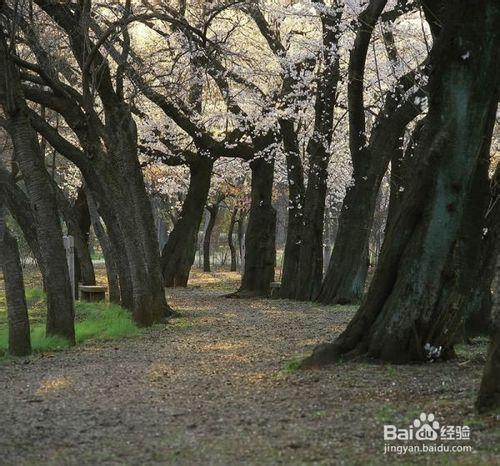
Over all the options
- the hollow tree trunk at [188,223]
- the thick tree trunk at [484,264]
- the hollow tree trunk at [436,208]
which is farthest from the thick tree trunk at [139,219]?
the hollow tree trunk at [188,223]

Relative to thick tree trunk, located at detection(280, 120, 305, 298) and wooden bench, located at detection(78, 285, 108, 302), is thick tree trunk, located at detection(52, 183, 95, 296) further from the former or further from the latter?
thick tree trunk, located at detection(280, 120, 305, 298)

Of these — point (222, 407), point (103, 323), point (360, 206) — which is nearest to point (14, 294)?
point (103, 323)

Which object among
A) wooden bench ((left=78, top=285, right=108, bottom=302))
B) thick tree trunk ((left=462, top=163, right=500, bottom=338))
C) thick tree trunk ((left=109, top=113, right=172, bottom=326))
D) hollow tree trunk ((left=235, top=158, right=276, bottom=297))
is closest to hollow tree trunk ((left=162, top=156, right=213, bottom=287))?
hollow tree trunk ((left=235, top=158, right=276, bottom=297))

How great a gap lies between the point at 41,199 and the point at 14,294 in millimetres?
1336

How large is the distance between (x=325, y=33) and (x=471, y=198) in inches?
437

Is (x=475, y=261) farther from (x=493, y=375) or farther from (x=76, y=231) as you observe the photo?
(x=76, y=231)

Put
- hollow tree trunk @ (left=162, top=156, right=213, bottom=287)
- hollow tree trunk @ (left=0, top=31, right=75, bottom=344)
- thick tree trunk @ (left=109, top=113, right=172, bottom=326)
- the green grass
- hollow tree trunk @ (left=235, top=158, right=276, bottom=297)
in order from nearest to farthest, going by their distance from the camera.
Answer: hollow tree trunk @ (left=0, top=31, right=75, bottom=344), the green grass, thick tree trunk @ (left=109, top=113, right=172, bottom=326), hollow tree trunk @ (left=235, top=158, right=276, bottom=297), hollow tree trunk @ (left=162, top=156, right=213, bottom=287)

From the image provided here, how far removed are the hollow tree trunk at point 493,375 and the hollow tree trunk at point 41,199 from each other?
22.7 ft

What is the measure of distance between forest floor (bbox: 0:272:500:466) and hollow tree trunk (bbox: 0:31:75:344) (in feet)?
2.44

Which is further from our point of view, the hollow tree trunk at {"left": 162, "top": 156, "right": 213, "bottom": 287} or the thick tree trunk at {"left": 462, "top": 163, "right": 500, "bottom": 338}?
the hollow tree trunk at {"left": 162, "top": 156, "right": 213, "bottom": 287}

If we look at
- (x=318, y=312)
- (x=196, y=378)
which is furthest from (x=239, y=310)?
(x=196, y=378)

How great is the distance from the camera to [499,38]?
24.4 feet

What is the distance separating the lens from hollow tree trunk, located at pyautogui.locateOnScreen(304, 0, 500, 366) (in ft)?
24.4

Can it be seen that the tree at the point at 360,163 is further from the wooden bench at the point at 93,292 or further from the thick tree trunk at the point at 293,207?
the wooden bench at the point at 93,292
